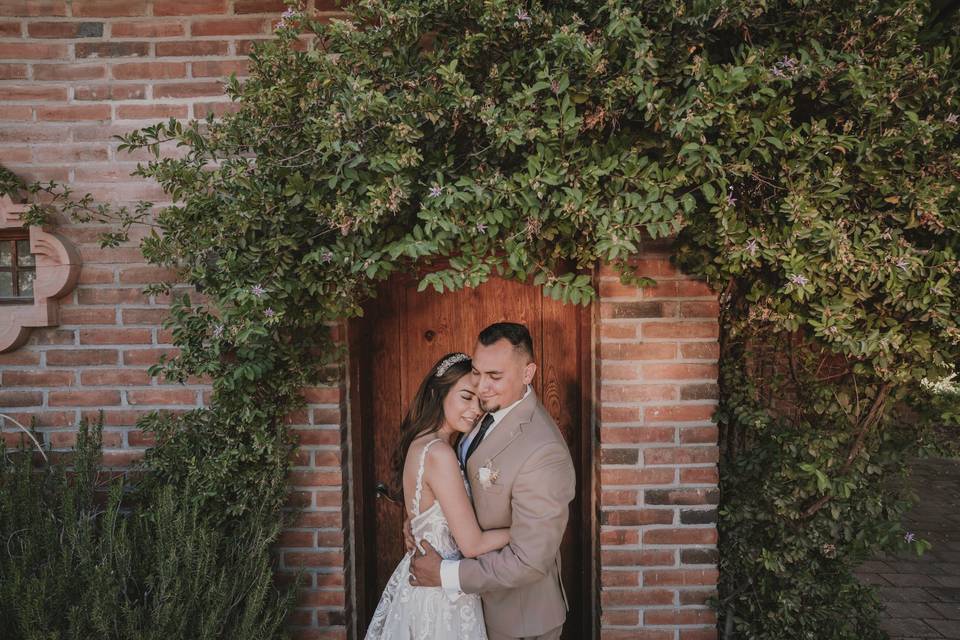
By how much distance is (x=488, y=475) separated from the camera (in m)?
2.38

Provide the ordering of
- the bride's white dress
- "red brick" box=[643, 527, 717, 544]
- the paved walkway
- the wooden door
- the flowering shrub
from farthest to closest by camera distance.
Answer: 1. the paved walkway
2. the wooden door
3. "red brick" box=[643, 527, 717, 544]
4. the bride's white dress
5. the flowering shrub

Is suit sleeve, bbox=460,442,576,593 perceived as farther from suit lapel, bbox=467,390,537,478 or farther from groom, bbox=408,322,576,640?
suit lapel, bbox=467,390,537,478

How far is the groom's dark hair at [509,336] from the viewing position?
2.47m

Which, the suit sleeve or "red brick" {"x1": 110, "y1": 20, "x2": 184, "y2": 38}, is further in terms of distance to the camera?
"red brick" {"x1": 110, "y1": 20, "x2": 184, "y2": 38}

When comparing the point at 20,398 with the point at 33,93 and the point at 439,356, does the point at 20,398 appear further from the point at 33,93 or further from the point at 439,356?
the point at 439,356

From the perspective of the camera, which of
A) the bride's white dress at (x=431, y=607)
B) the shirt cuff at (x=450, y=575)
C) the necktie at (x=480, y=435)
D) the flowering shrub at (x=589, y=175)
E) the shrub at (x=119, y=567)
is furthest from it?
the necktie at (x=480, y=435)

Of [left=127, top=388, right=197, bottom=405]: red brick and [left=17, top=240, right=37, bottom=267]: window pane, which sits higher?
[left=17, top=240, right=37, bottom=267]: window pane

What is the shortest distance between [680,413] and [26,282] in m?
3.33

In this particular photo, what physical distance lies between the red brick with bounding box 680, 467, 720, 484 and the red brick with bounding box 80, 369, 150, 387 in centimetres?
268

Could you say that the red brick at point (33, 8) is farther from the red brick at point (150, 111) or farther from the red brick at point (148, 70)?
the red brick at point (150, 111)

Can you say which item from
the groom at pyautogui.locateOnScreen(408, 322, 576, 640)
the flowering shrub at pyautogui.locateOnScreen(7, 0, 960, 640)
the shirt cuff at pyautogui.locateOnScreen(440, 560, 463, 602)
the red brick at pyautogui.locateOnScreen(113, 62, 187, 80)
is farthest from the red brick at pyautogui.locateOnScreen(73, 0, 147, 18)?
the shirt cuff at pyautogui.locateOnScreen(440, 560, 463, 602)

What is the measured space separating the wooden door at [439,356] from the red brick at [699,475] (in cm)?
55

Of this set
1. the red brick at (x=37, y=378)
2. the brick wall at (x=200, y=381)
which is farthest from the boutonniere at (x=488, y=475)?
the red brick at (x=37, y=378)

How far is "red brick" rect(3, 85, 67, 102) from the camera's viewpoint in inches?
111
